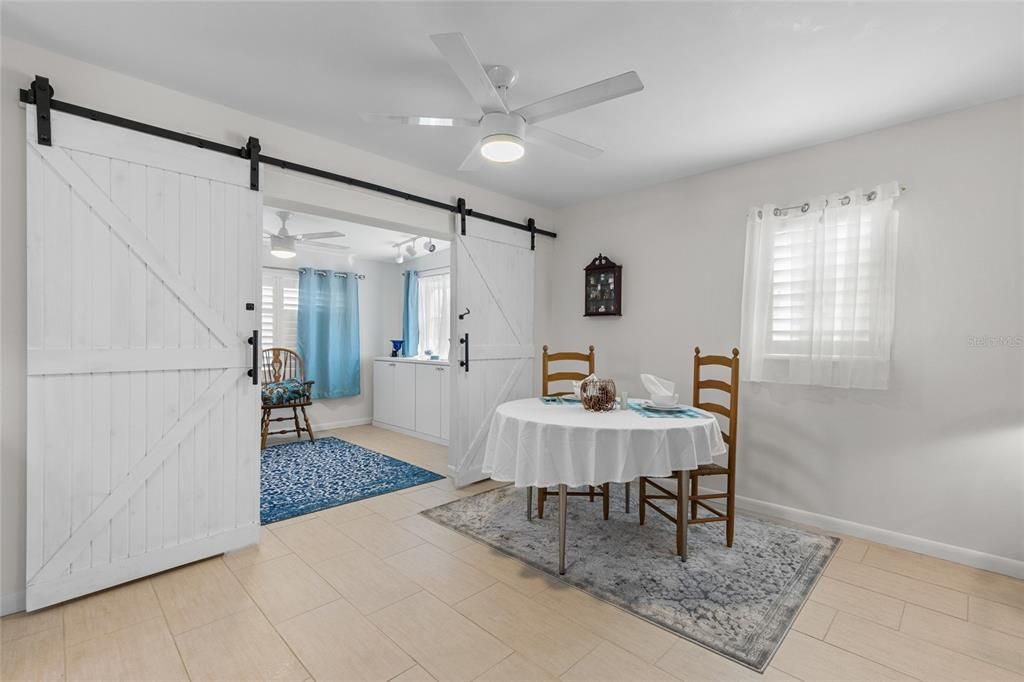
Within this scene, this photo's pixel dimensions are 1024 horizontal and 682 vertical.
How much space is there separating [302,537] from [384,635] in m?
1.20

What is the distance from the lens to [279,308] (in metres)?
5.84

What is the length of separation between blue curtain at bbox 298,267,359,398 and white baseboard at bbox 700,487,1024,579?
4.87 metres

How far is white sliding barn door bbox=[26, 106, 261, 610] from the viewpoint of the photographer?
2078mm

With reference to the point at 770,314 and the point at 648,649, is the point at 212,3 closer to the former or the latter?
the point at 648,649

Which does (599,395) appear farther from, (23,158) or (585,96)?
(23,158)

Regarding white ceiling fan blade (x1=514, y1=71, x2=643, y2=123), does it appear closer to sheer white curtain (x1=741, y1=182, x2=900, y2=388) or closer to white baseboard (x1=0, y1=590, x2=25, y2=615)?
sheer white curtain (x1=741, y1=182, x2=900, y2=388)

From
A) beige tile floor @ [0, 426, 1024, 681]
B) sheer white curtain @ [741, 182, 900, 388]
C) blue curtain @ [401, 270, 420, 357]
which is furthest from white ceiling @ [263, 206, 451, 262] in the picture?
sheer white curtain @ [741, 182, 900, 388]

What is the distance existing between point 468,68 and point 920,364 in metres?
2.99

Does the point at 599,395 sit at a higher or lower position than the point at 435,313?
lower

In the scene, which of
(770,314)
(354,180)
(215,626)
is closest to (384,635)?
(215,626)

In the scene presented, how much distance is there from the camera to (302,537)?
284 centimetres

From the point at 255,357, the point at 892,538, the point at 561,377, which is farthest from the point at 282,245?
the point at 892,538

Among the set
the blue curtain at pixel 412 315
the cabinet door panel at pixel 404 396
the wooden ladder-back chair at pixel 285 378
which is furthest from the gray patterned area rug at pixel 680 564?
the blue curtain at pixel 412 315

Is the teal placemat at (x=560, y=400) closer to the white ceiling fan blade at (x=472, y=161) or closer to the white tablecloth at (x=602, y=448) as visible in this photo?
the white tablecloth at (x=602, y=448)
